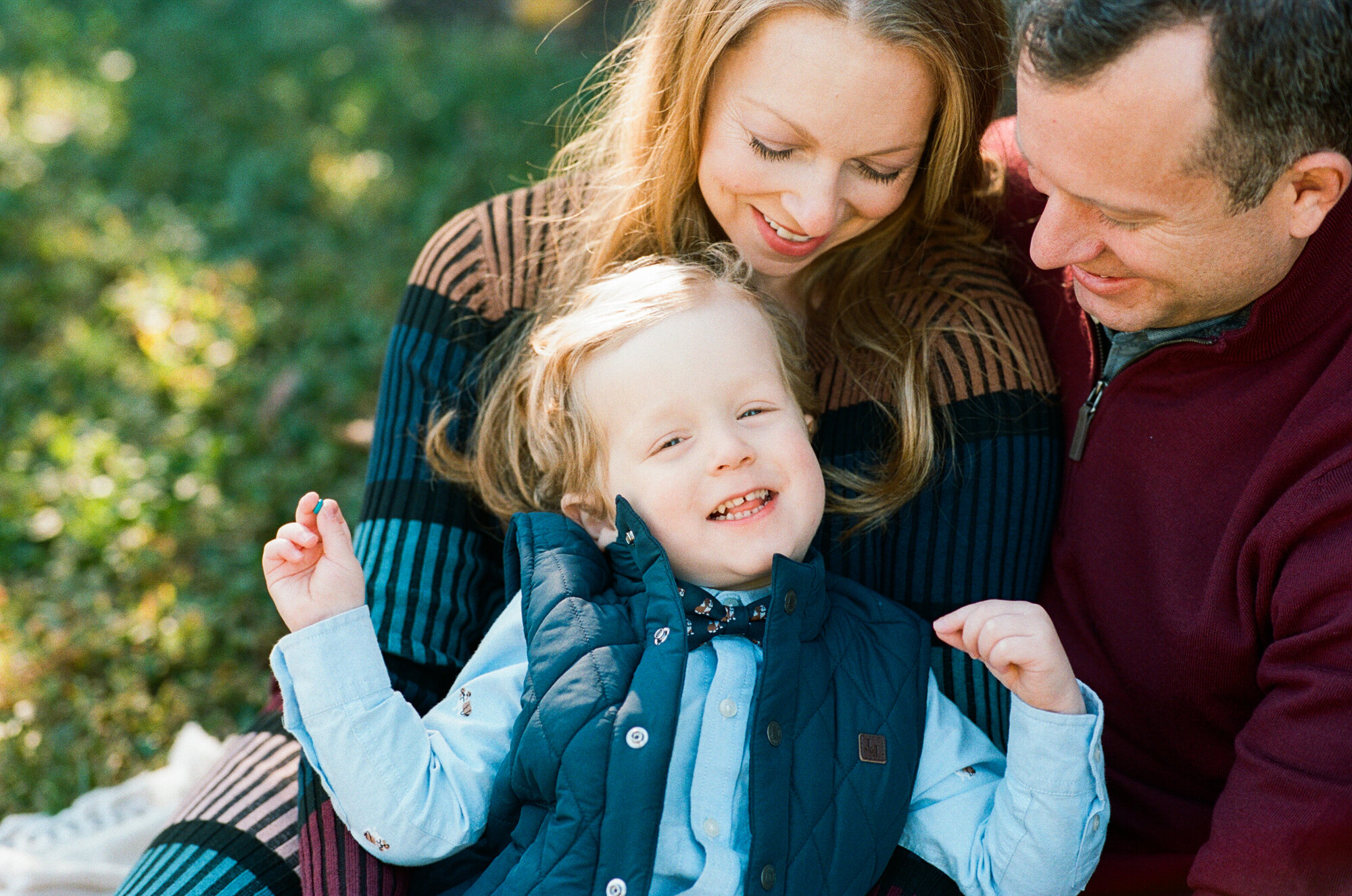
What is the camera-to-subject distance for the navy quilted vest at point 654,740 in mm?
1938

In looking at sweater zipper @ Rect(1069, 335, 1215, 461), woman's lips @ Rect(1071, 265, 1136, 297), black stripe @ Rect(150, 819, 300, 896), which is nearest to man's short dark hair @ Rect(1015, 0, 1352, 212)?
woman's lips @ Rect(1071, 265, 1136, 297)

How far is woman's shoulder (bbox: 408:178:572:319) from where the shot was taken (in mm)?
2598

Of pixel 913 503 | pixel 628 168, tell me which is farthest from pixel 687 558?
pixel 628 168

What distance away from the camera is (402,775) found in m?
1.96

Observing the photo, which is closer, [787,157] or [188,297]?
[787,157]

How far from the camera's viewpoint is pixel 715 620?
214 cm

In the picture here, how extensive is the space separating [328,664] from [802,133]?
1235 mm

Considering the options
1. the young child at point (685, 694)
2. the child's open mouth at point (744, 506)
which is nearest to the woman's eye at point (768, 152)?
the young child at point (685, 694)

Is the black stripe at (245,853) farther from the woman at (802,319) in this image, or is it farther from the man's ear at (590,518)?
the man's ear at (590,518)

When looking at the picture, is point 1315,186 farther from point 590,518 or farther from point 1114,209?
point 590,518

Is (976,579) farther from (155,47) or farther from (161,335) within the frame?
(155,47)

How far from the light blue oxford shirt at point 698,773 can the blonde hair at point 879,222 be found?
502 millimetres

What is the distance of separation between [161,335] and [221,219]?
89 cm

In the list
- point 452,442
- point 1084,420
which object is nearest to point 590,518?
point 452,442
